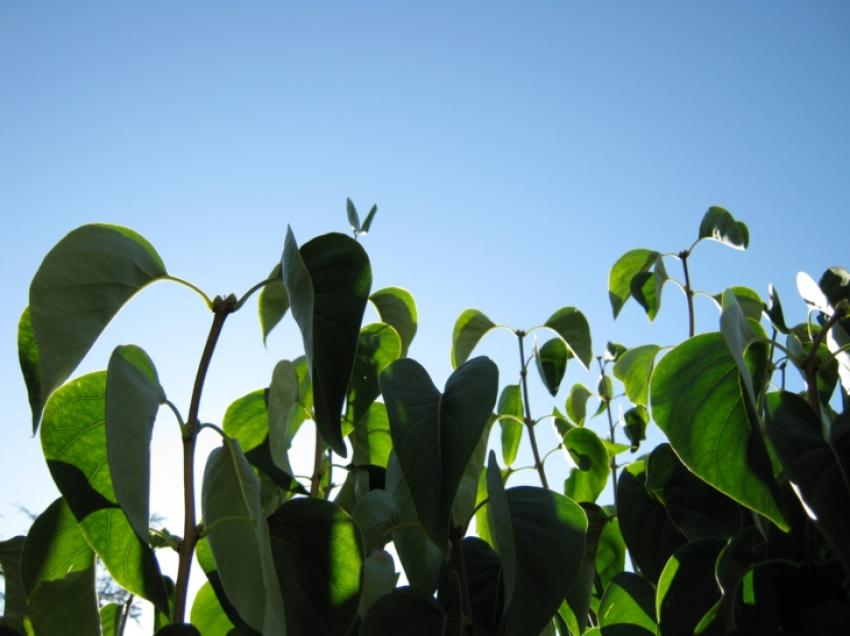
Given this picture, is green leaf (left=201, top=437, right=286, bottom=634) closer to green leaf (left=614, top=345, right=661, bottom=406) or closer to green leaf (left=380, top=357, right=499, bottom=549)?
green leaf (left=380, top=357, right=499, bottom=549)

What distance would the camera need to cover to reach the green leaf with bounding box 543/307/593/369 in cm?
130

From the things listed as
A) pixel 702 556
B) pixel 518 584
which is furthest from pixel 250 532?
pixel 702 556

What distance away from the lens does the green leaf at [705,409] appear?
2.28 ft

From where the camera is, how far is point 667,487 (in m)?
0.85

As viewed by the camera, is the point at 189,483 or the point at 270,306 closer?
the point at 189,483

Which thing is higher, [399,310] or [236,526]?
[399,310]

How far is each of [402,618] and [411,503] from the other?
0.34 feet

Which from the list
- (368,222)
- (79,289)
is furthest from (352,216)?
(79,289)

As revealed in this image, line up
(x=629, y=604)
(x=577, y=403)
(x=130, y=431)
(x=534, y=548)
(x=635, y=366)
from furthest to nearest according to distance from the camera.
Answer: (x=577, y=403), (x=635, y=366), (x=629, y=604), (x=534, y=548), (x=130, y=431)

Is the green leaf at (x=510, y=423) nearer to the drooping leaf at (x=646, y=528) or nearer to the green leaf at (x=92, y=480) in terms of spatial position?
the drooping leaf at (x=646, y=528)

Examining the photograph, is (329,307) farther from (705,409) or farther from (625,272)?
(625,272)

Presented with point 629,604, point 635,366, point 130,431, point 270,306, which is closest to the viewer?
point 130,431

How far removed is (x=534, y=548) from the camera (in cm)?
71

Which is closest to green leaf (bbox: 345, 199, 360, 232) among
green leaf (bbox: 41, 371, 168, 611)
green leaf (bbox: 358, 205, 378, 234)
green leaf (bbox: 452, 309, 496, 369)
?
green leaf (bbox: 358, 205, 378, 234)
